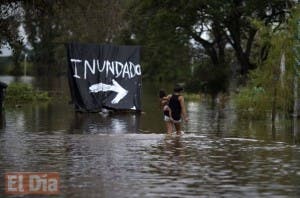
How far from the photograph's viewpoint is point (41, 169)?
11.7 meters

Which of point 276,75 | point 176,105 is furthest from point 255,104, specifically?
point 176,105

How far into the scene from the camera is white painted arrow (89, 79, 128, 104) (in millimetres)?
26359

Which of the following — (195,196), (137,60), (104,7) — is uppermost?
(104,7)

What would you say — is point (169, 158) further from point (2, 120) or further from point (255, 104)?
point (255, 104)

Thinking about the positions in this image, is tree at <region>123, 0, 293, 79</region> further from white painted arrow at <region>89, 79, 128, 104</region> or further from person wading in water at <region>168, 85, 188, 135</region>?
person wading in water at <region>168, 85, 188, 135</region>

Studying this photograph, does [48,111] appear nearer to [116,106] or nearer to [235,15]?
[116,106]

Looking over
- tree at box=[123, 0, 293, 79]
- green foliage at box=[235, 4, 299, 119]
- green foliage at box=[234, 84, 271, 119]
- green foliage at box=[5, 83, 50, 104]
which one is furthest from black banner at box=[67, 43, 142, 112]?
tree at box=[123, 0, 293, 79]

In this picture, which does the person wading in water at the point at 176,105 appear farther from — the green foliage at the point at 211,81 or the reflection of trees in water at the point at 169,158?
the green foliage at the point at 211,81

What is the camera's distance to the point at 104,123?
22.1m

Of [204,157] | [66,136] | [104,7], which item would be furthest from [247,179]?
[104,7]

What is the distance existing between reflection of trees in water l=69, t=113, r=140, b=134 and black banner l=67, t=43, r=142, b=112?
698 mm

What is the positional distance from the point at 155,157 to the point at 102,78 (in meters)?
13.4

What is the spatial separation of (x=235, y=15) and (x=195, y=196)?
42.4m

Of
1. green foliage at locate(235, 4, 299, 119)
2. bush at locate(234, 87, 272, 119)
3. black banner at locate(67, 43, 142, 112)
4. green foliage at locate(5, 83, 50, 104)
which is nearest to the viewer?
green foliage at locate(235, 4, 299, 119)
